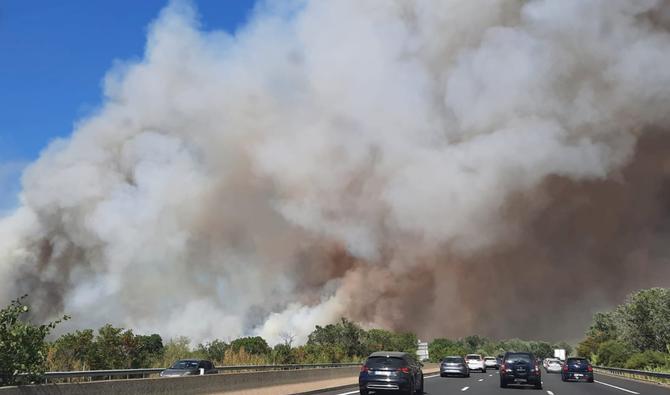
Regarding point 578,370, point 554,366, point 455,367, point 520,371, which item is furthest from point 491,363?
point 520,371

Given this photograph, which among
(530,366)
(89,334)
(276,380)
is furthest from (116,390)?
(89,334)

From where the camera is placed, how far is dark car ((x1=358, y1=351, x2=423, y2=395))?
23547 mm

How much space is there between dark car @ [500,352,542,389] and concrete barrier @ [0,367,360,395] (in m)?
10.7

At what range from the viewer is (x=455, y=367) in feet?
152

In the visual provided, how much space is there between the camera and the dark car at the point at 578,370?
41.9 meters

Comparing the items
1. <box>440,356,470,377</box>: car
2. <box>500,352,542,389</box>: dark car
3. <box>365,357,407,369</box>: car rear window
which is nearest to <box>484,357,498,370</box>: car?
<box>440,356,470,377</box>: car

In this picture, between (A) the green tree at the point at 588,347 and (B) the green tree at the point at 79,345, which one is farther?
(A) the green tree at the point at 588,347

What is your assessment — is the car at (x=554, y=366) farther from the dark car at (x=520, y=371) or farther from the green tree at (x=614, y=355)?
the dark car at (x=520, y=371)

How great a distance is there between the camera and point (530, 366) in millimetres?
31766

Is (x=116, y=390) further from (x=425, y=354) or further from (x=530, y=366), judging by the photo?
(x=425, y=354)

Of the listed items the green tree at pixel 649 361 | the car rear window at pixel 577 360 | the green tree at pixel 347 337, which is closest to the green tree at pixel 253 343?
the green tree at pixel 347 337

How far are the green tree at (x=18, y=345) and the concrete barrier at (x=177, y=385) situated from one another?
4.66 ft

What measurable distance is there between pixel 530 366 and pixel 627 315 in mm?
76792

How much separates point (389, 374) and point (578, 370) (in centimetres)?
2374
